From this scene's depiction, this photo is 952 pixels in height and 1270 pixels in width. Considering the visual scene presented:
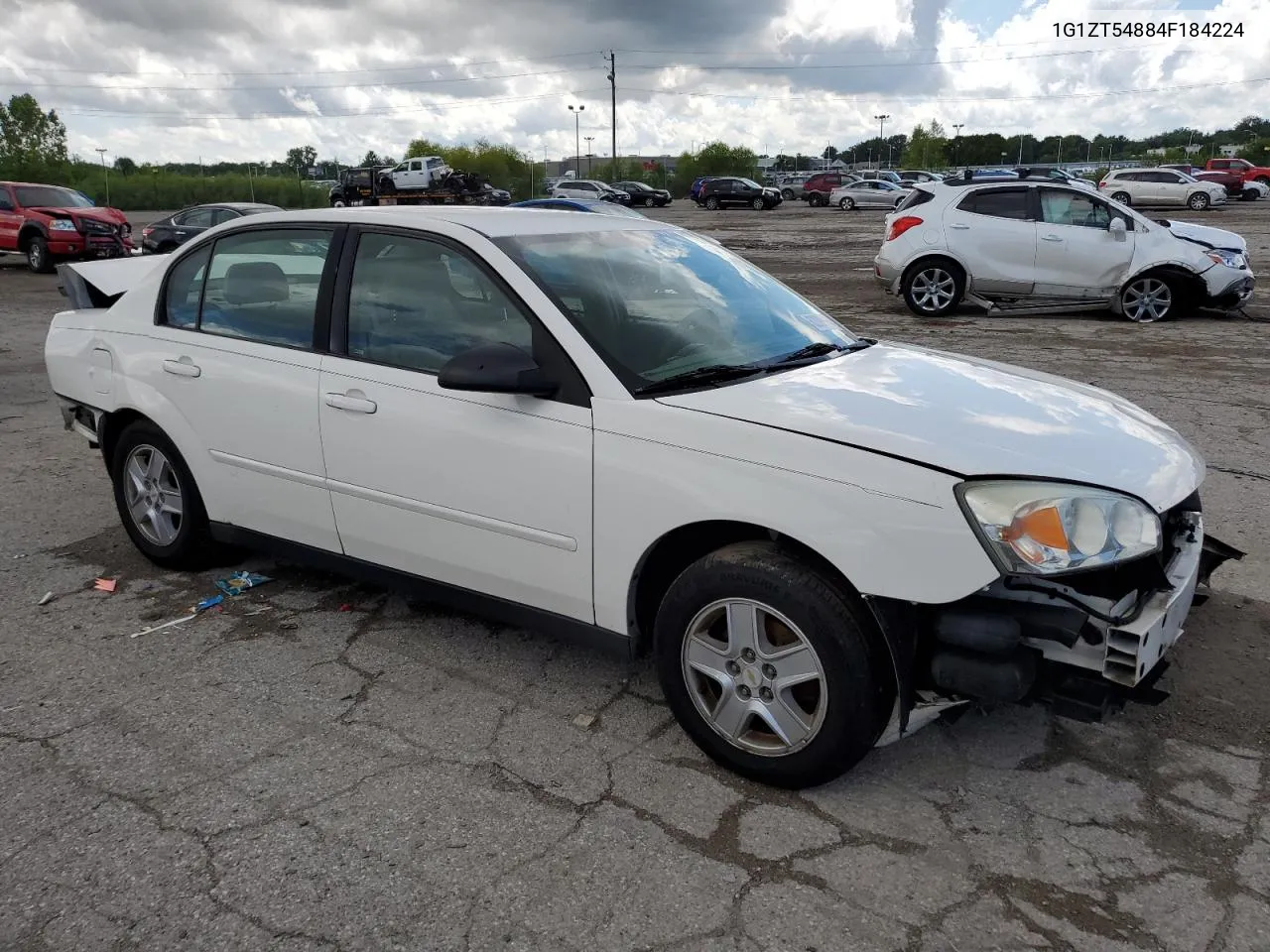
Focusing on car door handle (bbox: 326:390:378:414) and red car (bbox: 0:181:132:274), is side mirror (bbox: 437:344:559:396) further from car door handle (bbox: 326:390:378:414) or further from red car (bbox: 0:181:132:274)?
red car (bbox: 0:181:132:274)

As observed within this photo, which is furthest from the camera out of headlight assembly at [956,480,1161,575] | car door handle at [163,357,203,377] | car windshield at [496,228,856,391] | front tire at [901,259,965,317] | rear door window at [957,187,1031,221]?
front tire at [901,259,965,317]

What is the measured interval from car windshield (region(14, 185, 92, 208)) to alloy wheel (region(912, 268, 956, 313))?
18.1 metres

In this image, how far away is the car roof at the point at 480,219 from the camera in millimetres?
3625

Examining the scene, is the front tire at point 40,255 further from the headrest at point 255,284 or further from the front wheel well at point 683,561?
the front wheel well at point 683,561

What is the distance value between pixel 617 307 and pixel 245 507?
6.05ft

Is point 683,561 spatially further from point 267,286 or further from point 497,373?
point 267,286

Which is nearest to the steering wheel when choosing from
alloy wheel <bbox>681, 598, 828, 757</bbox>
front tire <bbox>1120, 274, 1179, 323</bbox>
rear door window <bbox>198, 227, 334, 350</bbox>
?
alloy wheel <bbox>681, 598, 828, 757</bbox>

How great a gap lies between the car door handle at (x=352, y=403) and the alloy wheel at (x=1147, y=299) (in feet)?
37.4

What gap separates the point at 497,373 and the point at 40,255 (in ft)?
71.7

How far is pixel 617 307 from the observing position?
11.2 feet

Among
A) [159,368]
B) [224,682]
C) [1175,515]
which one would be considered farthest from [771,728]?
[159,368]

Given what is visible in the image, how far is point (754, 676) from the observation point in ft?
9.27

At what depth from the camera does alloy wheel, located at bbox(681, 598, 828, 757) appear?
2.74 meters

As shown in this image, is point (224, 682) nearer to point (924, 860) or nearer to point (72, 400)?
point (72, 400)
